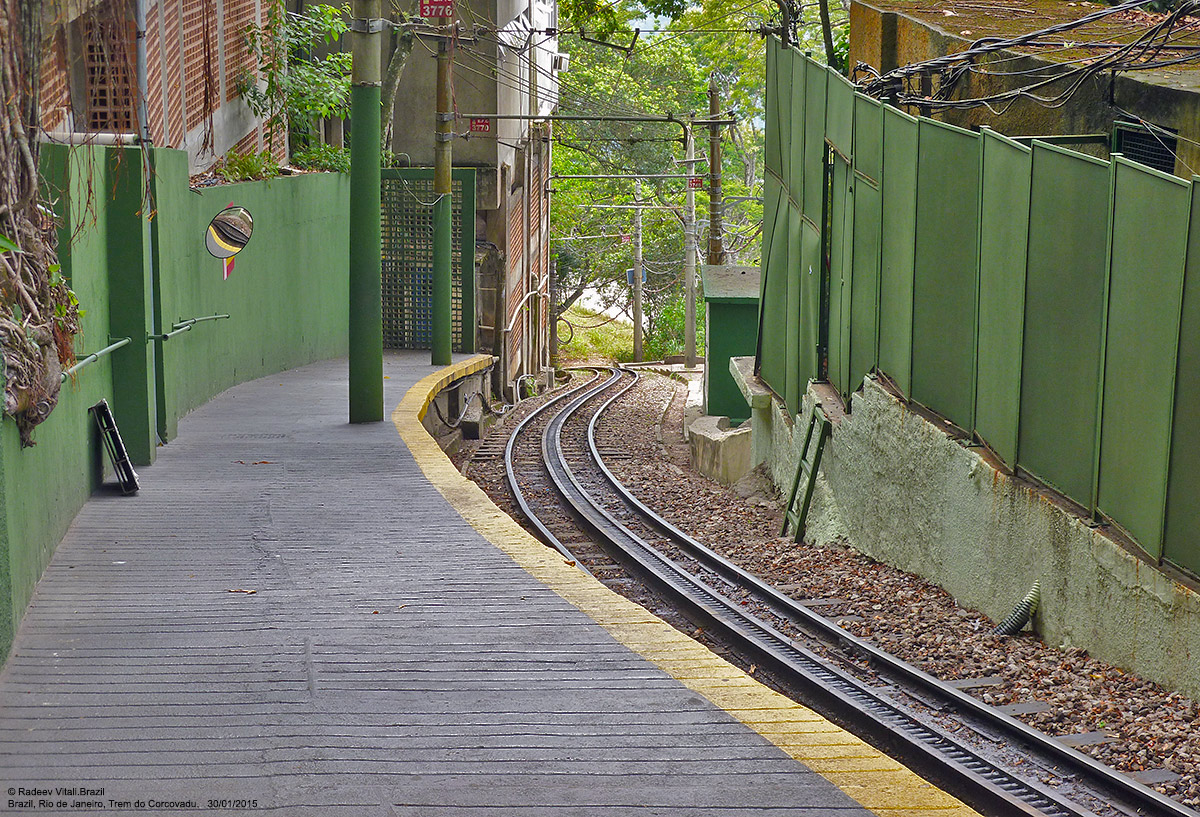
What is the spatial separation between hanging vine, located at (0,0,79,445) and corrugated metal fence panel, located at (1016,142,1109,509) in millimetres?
4753

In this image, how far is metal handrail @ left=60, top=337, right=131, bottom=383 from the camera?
23.1 ft

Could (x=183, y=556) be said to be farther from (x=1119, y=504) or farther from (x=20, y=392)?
(x=1119, y=504)

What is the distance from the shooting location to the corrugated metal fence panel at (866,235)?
991 cm

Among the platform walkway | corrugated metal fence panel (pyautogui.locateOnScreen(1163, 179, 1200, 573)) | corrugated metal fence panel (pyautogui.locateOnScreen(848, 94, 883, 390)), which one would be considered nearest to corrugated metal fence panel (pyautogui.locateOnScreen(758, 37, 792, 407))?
corrugated metal fence panel (pyautogui.locateOnScreen(848, 94, 883, 390))

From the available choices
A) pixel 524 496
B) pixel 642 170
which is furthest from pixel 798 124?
pixel 642 170

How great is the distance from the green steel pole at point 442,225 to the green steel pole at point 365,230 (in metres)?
5.62

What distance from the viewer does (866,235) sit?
407 inches

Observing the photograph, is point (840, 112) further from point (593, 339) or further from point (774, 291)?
point (593, 339)

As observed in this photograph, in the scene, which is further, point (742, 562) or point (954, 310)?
point (742, 562)

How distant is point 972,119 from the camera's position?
38.7 feet

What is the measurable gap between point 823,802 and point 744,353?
1506 centimetres

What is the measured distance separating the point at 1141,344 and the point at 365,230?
24.7ft

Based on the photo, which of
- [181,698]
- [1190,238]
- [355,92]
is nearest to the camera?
[181,698]

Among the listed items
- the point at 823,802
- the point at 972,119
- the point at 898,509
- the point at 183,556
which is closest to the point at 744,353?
→ the point at 972,119
